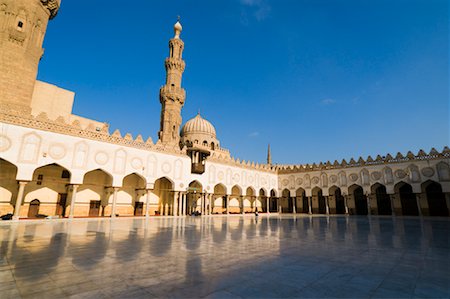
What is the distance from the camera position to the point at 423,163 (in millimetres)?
25625

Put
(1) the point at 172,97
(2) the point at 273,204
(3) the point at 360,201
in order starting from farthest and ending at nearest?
(2) the point at 273,204 → (1) the point at 172,97 → (3) the point at 360,201

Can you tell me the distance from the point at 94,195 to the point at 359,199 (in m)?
31.6

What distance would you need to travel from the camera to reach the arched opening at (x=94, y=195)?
68.6 ft

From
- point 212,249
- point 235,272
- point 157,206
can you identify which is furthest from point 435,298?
point 157,206

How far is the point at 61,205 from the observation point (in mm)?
19953

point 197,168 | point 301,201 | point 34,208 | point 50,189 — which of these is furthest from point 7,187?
point 301,201

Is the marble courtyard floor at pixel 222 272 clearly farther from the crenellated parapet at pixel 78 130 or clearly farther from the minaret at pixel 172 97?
the minaret at pixel 172 97

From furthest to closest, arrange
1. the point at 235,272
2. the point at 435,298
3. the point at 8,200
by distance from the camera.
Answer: the point at 8,200 → the point at 235,272 → the point at 435,298

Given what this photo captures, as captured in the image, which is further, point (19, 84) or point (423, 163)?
point (423, 163)

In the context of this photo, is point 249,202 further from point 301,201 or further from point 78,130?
point 78,130

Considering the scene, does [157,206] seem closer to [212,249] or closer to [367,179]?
[212,249]

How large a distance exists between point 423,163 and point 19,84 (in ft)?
131

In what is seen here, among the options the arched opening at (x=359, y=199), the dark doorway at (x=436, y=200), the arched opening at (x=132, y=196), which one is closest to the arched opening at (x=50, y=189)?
the arched opening at (x=132, y=196)

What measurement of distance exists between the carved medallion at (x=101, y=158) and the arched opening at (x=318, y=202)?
27.9 metres
